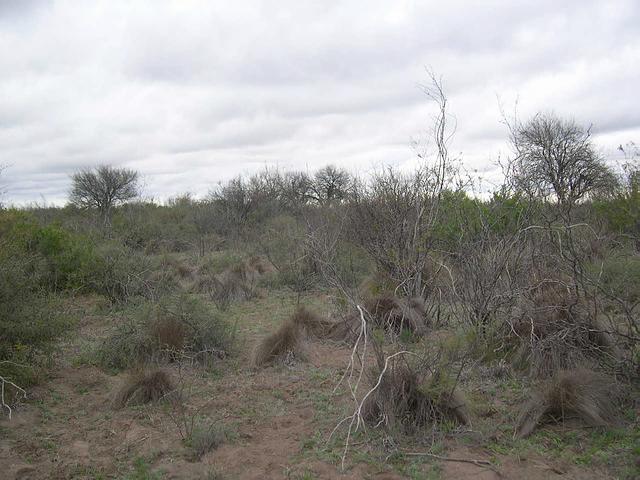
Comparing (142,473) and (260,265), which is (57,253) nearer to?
(260,265)

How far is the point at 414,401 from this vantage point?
4438 mm

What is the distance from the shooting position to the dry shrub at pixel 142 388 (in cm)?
525

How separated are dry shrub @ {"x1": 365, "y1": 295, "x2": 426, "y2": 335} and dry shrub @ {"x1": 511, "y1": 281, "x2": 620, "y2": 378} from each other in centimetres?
160

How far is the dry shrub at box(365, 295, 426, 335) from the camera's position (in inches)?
277

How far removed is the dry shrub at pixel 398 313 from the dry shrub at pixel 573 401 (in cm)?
256

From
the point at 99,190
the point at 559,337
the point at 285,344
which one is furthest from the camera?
the point at 99,190

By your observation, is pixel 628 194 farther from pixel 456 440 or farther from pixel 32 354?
pixel 32 354

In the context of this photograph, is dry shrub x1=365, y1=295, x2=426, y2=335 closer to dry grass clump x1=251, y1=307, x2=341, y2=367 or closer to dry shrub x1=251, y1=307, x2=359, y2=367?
dry shrub x1=251, y1=307, x2=359, y2=367

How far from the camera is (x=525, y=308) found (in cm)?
562

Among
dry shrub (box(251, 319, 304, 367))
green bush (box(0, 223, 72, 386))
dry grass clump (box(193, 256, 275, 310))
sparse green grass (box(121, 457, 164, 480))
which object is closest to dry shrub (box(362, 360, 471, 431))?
sparse green grass (box(121, 457, 164, 480))

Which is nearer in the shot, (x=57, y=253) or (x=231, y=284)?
(x=57, y=253)

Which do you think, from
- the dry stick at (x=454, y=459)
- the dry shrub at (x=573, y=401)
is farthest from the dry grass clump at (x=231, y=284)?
the dry shrub at (x=573, y=401)

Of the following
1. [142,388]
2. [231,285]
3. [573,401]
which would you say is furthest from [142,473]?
[231,285]

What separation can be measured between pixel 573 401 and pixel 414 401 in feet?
4.20
